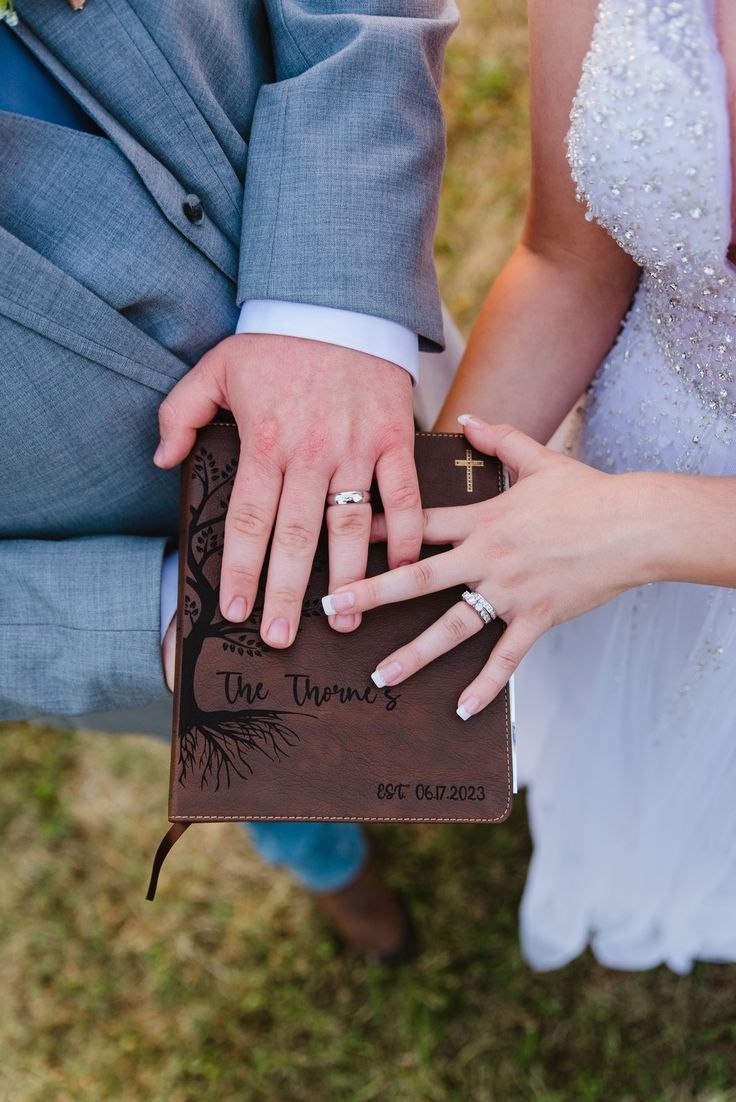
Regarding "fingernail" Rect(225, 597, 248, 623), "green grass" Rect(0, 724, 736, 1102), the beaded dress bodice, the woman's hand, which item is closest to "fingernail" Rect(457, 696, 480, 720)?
the woman's hand

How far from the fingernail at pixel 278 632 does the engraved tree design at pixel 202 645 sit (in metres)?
0.03

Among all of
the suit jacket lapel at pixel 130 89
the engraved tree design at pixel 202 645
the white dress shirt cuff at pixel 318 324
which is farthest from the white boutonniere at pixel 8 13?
the engraved tree design at pixel 202 645

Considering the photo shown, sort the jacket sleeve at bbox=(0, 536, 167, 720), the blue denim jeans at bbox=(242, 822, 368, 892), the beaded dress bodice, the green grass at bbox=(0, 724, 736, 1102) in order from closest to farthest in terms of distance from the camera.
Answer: the beaded dress bodice → the jacket sleeve at bbox=(0, 536, 167, 720) → the blue denim jeans at bbox=(242, 822, 368, 892) → the green grass at bbox=(0, 724, 736, 1102)

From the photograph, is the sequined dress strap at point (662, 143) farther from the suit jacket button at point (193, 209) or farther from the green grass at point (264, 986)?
the green grass at point (264, 986)

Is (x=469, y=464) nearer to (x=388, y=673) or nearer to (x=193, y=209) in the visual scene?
(x=388, y=673)

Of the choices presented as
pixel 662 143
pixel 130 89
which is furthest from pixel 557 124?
pixel 130 89

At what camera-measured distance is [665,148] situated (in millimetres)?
859

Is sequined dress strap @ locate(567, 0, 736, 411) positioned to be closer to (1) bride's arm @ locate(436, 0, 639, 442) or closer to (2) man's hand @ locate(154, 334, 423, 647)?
(1) bride's arm @ locate(436, 0, 639, 442)

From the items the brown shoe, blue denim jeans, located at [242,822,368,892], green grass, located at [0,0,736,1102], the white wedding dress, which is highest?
the white wedding dress

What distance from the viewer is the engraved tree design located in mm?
985

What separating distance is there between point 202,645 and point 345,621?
0.17 metres

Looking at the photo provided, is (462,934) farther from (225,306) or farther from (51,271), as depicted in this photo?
(51,271)

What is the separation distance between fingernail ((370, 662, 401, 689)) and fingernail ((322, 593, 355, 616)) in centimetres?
8

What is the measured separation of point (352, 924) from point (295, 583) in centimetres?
127
